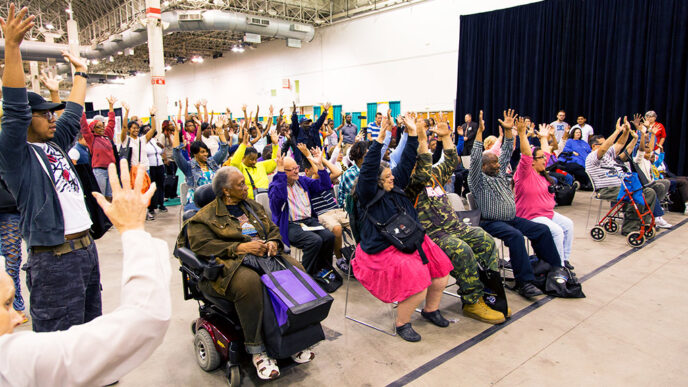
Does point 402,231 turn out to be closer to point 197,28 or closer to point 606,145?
point 606,145

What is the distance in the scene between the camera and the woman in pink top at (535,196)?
390 cm

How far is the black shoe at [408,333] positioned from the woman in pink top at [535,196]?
5.96 feet

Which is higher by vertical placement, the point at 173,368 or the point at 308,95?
the point at 308,95

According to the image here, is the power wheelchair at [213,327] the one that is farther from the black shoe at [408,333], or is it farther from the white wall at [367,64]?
the white wall at [367,64]

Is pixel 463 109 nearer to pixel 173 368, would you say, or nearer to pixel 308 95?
pixel 308 95

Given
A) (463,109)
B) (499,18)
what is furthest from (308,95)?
(499,18)

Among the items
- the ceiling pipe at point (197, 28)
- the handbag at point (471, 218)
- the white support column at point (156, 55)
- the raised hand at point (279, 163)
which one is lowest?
the handbag at point (471, 218)

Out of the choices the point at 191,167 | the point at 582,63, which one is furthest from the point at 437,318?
the point at 582,63

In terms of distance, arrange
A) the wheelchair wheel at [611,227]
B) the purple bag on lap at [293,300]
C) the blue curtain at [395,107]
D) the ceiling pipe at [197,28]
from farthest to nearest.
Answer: the blue curtain at [395,107] < the ceiling pipe at [197,28] < the wheelchair wheel at [611,227] < the purple bag on lap at [293,300]

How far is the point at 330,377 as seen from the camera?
2.50 m

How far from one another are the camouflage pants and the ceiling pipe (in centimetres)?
1067

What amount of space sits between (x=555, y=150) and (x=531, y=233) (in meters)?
5.33

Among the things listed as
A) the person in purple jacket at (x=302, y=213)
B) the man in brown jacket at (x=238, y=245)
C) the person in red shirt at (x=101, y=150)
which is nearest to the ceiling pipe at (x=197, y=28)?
the person in red shirt at (x=101, y=150)

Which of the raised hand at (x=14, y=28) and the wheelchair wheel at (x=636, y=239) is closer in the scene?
the raised hand at (x=14, y=28)
